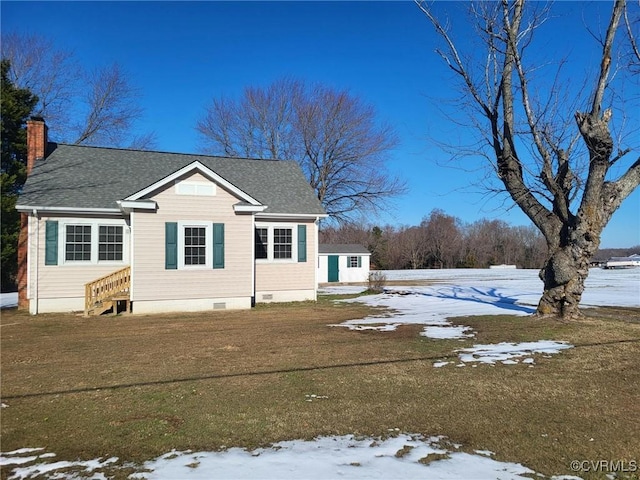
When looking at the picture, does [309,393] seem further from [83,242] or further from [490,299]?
[490,299]

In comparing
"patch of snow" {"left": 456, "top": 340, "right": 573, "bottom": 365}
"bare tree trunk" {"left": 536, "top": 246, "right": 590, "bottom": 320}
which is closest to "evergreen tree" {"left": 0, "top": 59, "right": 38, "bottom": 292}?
"patch of snow" {"left": 456, "top": 340, "right": 573, "bottom": 365}

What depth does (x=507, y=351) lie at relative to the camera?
8.05 meters

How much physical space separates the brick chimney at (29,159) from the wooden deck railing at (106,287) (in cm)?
350

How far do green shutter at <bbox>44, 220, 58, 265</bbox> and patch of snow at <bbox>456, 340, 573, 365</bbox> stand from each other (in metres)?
12.7

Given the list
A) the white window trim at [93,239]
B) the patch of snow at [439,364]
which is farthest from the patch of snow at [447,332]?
the white window trim at [93,239]

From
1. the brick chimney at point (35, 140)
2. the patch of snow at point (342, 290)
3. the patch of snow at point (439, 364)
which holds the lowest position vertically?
the patch of snow at point (342, 290)

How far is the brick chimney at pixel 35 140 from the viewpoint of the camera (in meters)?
16.3

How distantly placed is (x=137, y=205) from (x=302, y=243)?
6.21 metres

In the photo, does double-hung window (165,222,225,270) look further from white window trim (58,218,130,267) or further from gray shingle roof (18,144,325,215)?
gray shingle roof (18,144,325,215)

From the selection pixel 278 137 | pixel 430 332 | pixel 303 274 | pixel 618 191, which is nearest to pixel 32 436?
pixel 430 332

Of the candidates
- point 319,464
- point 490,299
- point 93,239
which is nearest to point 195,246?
point 93,239

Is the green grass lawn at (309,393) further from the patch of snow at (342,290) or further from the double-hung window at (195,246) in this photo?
the patch of snow at (342,290)

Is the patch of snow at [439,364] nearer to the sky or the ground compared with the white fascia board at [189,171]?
nearer to the ground

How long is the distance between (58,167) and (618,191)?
17.4 meters
